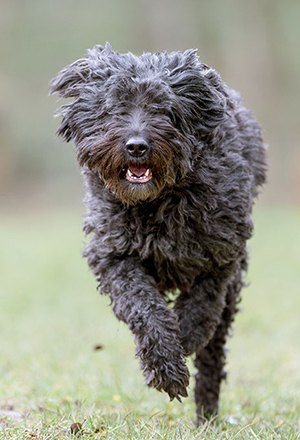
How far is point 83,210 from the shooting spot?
27141 mm

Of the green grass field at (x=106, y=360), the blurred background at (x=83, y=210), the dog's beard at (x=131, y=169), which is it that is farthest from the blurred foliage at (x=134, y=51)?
the dog's beard at (x=131, y=169)

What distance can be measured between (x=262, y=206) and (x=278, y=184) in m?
3.29

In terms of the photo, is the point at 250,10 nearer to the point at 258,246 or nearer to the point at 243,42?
the point at 243,42

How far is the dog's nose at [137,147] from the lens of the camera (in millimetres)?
4447

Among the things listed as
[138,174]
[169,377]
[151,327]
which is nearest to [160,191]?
[138,174]

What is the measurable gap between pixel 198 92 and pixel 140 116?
52cm

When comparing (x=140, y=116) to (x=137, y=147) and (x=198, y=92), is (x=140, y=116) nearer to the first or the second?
(x=137, y=147)

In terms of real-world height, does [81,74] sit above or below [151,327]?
above

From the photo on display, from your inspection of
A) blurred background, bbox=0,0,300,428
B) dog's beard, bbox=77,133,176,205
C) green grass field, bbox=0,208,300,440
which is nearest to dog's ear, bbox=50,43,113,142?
dog's beard, bbox=77,133,176,205

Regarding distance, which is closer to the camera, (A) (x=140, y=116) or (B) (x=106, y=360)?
(A) (x=140, y=116)

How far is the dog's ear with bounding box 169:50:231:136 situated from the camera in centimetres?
480

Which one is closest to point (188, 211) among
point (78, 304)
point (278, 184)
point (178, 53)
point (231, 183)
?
point (231, 183)

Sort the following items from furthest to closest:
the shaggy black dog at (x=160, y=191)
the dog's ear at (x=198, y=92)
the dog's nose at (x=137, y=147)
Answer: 1. the dog's ear at (x=198, y=92)
2. the shaggy black dog at (x=160, y=191)
3. the dog's nose at (x=137, y=147)

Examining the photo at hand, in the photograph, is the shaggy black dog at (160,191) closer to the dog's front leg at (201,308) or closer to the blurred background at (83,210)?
the dog's front leg at (201,308)
